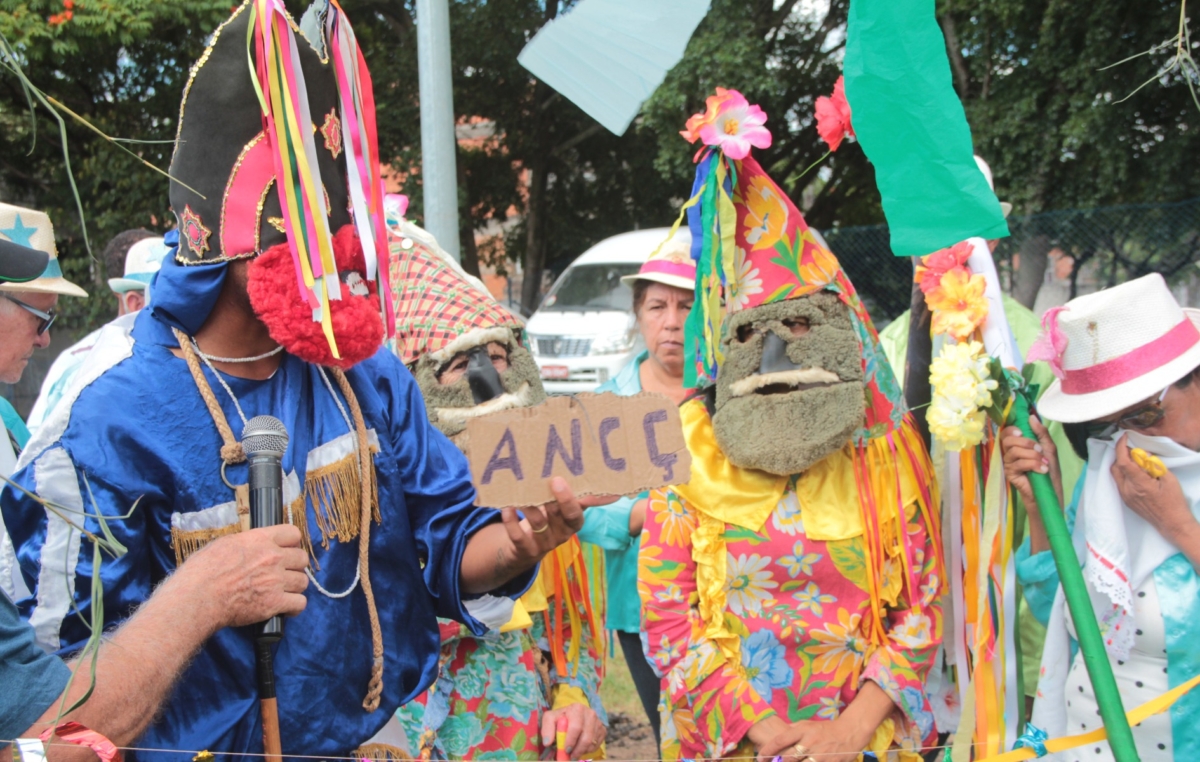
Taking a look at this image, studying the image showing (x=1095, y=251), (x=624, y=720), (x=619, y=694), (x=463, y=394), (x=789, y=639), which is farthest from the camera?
(x=1095, y=251)

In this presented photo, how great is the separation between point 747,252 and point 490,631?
1276 mm

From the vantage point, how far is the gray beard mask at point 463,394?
9.91ft

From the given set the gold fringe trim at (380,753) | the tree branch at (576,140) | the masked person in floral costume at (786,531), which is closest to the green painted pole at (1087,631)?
the masked person in floral costume at (786,531)

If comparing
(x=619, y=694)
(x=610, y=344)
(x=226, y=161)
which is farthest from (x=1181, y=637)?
(x=610, y=344)

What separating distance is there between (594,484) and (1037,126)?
8738mm

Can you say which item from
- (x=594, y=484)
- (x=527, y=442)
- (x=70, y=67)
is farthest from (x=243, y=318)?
(x=70, y=67)

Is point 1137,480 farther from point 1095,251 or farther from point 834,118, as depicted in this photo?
point 1095,251

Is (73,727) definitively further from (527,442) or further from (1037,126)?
(1037,126)

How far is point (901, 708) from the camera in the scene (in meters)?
2.69

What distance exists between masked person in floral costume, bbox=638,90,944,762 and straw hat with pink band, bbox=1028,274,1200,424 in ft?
1.51

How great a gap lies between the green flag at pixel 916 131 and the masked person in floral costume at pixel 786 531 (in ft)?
1.75

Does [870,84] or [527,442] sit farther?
[870,84]

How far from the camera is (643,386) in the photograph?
397 centimetres

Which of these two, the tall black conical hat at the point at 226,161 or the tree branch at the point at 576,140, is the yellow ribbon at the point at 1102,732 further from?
the tree branch at the point at 576,140
